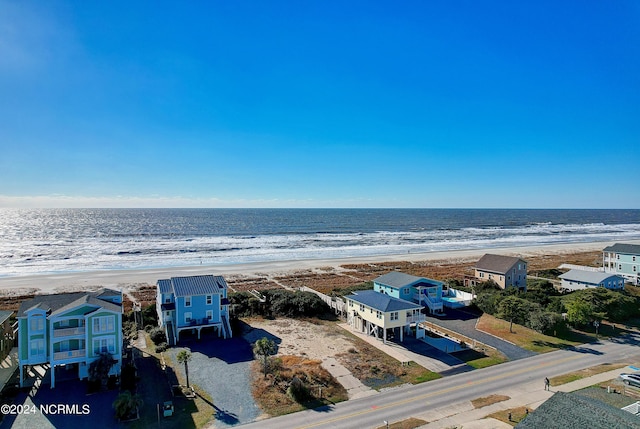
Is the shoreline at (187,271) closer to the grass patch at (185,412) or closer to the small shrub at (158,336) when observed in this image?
the small shrub at (158,336)

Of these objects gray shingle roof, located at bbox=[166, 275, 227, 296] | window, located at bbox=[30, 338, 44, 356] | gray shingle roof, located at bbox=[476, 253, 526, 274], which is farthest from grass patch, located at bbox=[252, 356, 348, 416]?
gray shingle roof, located at bbox=[476, 253, 526, 274]

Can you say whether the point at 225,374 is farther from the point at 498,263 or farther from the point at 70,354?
the point at 498,263

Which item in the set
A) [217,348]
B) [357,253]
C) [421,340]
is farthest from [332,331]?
[357,253]

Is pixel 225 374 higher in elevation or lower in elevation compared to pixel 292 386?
lower

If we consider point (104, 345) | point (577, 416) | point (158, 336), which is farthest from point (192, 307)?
point (577, 416)

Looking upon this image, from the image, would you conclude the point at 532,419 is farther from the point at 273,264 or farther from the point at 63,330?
the point at 273,264

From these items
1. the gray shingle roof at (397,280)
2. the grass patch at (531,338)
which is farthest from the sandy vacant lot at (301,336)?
the grass patch at (531,338)
